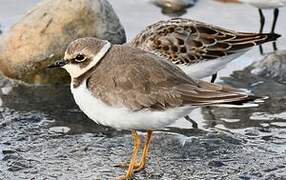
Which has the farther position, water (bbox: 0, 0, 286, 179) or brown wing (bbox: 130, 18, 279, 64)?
brown wing (bbox: 130, 18, 279, 64)

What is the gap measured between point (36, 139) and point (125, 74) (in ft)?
4.15

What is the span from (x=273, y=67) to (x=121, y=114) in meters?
2.89

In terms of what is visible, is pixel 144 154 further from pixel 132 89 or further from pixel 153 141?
pixel 132 89

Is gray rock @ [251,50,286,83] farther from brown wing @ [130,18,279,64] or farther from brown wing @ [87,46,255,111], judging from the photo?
brown wing @ [87,46,255,111]

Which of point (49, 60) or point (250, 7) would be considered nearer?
point (49, 60)

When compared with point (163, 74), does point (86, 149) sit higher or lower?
lower

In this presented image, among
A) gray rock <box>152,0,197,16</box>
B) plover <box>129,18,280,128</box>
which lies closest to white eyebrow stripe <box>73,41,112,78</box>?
plover <box>129,18,280,128</box>

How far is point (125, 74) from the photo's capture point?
18.0 feet

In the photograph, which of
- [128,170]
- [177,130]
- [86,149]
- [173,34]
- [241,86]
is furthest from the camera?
[241,86]

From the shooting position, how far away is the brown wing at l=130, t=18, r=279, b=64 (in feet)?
23.6

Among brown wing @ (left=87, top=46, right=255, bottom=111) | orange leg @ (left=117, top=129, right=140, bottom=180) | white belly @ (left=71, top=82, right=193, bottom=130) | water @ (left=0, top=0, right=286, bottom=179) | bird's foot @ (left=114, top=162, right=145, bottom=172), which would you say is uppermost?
brown wing @ (left=87, top=46, right=255, bottom=111)

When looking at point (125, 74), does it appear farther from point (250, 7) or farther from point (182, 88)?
point (250, 7)

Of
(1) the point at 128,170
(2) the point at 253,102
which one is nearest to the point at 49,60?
(1) the point at 128,170

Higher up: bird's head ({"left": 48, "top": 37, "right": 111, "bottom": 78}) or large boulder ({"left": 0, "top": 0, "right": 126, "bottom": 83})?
bird's head ({"left": 48, "top": 37, "right": 111, "bottom": 78})
